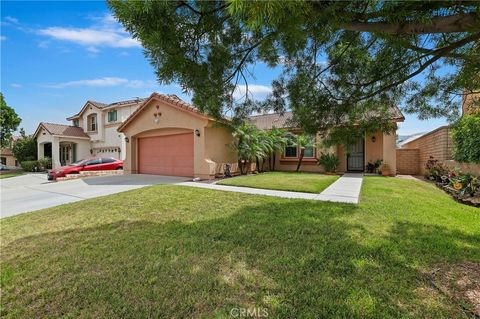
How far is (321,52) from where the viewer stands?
5012 millimetres

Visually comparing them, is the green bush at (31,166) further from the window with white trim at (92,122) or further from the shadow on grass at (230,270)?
the shadow on grass at (230,270)

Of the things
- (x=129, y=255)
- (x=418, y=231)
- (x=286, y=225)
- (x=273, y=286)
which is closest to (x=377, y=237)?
(x=418, y=231)

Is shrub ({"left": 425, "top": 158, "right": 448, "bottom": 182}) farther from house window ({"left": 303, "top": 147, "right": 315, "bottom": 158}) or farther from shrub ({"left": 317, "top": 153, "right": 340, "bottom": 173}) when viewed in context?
house window ({"left": 303, "top": 147, "right": 315, "bottom": 158})

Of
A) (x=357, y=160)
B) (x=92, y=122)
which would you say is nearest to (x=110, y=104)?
(x=92, y=122)

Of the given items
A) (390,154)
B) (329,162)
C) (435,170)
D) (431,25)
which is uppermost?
(431,25)

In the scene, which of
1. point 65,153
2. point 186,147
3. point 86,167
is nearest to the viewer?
point 186,147

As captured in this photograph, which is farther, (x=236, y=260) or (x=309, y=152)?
(x=309, y=152)

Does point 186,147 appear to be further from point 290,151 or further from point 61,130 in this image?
point 61,130

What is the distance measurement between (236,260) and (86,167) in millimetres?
17458

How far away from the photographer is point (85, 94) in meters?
24.7

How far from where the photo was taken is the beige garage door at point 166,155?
14633mm

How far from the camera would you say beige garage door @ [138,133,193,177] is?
14.6 meters

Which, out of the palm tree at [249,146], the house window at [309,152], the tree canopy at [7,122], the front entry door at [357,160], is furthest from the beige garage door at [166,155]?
the tree canopy at [7,122]

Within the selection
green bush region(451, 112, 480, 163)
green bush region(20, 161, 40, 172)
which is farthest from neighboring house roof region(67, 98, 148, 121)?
green bush region(451, 112, 480, 163)
